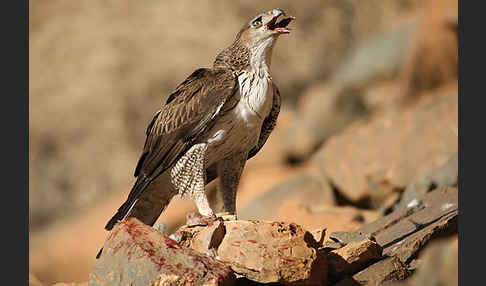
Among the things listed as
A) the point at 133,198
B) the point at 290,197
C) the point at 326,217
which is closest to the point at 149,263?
the point at 133,198

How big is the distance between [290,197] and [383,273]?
6.87 metres

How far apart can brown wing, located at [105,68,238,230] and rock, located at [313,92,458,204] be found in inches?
189

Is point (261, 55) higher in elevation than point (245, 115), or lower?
higher

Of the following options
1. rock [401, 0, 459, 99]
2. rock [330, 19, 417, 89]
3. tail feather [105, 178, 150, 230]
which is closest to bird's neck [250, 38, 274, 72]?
tail feather [105, 178, 150, 230]

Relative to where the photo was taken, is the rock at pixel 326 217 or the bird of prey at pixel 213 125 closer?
the bird of prey at pixel 213 125

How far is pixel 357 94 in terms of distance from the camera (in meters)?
17.4

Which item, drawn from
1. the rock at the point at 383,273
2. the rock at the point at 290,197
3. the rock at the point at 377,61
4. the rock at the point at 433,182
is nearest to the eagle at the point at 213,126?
the rock at the point at 383,273

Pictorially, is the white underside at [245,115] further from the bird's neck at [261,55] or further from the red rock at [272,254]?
the red rock at [272,254]

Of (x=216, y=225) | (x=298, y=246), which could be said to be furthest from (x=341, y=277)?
(x=216, y=225)

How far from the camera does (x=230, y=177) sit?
7.35 metres

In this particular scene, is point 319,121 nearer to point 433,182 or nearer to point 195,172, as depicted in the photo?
point 433,182

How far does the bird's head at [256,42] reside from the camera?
6978 mm

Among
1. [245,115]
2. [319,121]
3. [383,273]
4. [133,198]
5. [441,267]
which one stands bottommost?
[441,267]

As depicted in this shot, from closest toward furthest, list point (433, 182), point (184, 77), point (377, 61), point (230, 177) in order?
point (230, 177)
point (433, 182)
point (377, 61)
point (184, 77)
